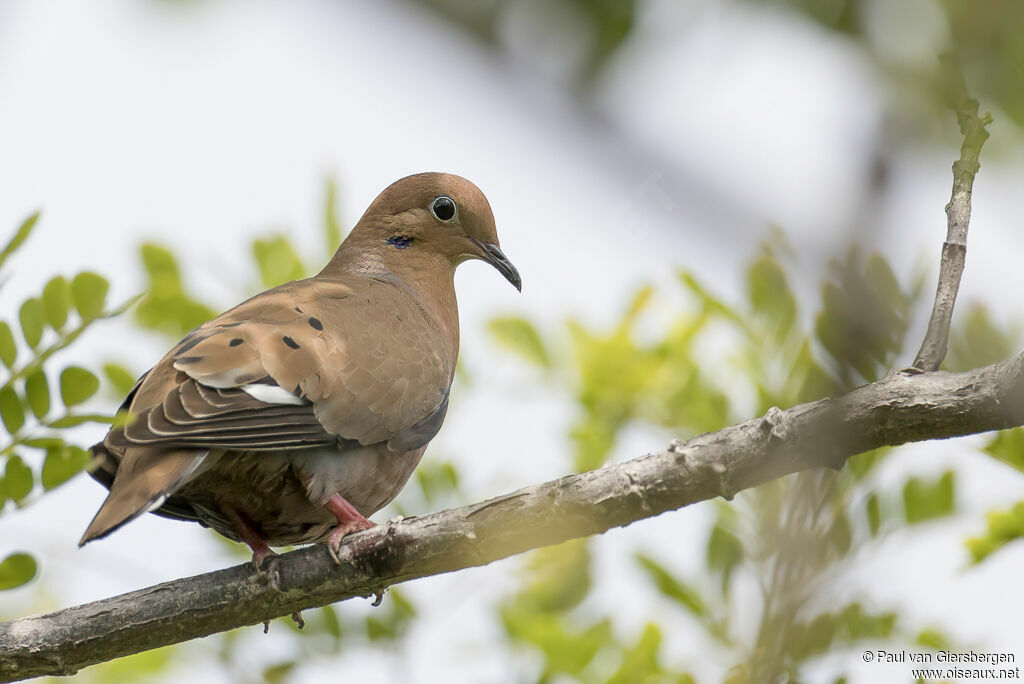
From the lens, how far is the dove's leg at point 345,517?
376 centimetres

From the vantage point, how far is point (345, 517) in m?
3.98

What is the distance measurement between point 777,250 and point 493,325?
4296 millimetres

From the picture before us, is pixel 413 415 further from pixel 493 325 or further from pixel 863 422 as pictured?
pixel 863 422

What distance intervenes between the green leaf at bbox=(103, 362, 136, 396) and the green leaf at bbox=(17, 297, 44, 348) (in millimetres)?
1113

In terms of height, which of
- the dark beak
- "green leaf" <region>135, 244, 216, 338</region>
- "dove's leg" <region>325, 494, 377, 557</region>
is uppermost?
the dark beak

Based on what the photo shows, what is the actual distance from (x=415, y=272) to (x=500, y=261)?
46cm

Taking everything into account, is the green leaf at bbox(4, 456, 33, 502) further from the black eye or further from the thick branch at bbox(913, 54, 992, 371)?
the black eye

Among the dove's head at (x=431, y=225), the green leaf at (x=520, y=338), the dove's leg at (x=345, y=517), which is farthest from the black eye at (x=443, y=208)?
the dove's leg at (x=345, y=517)

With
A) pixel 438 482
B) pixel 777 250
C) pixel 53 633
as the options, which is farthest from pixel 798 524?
pixel 438 482

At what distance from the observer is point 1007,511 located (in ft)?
10.9

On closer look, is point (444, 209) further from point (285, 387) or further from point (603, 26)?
point (603, 26)

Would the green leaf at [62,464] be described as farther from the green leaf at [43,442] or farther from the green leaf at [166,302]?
the green leaf at [166,302]

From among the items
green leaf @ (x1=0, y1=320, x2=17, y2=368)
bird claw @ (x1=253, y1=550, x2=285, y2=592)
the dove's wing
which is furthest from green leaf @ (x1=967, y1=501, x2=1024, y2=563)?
green leaf @ (x1=0, y1=320, x2=17, y2=368)

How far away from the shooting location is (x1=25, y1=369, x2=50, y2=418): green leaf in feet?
9.37
